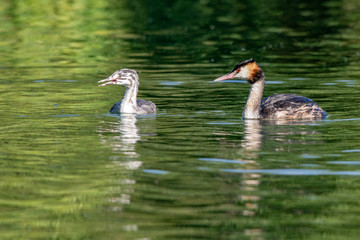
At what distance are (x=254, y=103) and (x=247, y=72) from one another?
2.96 feet

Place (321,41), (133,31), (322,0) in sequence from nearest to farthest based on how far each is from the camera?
(321,41)
(133,31)
(322,0)

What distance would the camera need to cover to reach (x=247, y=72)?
60.2 feet

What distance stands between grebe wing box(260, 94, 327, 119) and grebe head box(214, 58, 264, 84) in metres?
1.00

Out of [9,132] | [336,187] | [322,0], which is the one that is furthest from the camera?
[322,0]

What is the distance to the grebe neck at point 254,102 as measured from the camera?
17.6 metres

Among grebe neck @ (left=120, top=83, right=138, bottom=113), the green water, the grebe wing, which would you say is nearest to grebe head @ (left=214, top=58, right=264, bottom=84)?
the green water

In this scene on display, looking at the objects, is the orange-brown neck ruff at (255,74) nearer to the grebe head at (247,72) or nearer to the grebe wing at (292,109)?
the grebe head at (247,72)

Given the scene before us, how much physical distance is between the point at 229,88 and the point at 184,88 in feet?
4.59

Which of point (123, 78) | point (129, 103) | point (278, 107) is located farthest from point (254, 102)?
point (123, 78)

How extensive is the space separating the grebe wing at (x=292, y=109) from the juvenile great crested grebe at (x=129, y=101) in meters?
2.71

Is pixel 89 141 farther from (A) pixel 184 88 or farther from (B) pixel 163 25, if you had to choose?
(B) pixel 163 25

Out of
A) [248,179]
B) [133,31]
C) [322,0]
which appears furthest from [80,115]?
[322,0]

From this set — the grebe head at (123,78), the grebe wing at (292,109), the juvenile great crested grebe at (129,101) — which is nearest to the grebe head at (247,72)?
the grebe wing at (292,109)

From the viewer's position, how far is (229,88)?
883 inches
